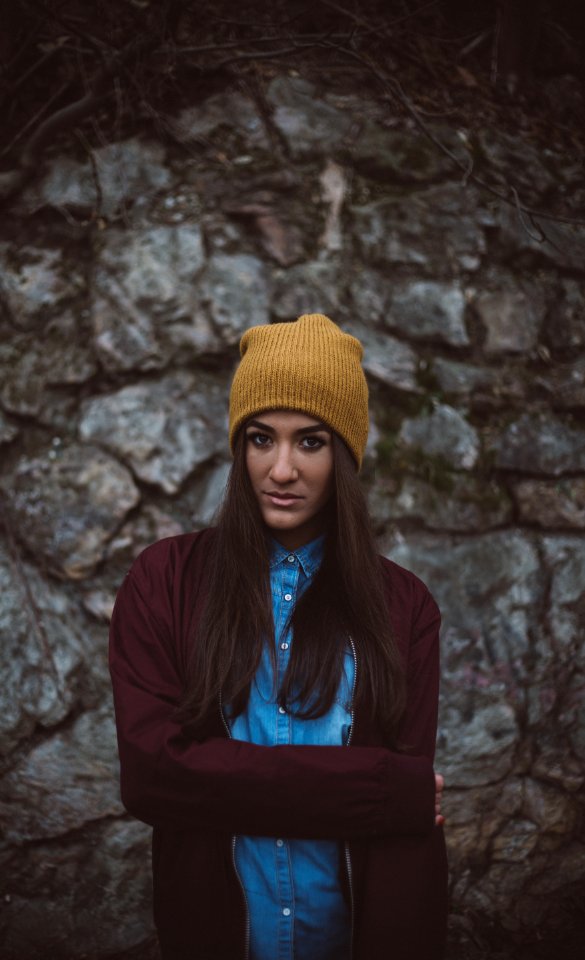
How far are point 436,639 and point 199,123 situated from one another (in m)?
2.71

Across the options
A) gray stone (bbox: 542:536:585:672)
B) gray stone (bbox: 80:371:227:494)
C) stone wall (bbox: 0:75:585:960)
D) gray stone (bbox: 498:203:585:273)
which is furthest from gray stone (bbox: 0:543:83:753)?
gray stone (bbox: 498:203:585:273)

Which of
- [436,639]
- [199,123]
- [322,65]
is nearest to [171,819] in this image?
[436,639]

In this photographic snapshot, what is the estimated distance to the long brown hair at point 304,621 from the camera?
1.51 m

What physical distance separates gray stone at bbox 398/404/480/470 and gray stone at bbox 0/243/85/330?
65.5 inches

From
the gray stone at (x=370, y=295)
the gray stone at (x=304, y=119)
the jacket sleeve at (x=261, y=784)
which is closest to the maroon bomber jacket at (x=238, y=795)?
the jacket sleeve at (x=261, y=784)

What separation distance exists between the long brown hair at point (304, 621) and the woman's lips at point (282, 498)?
68 mm

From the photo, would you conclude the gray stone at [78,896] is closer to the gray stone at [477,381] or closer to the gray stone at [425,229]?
the gray stone at [477,381]

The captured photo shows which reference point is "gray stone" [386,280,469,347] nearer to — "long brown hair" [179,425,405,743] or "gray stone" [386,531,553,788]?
"gray stone" [386,531,553,788]

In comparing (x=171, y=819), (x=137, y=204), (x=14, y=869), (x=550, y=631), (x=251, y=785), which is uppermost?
(x=137, y=204)

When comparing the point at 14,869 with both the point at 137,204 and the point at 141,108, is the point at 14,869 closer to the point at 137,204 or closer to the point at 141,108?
the point at 137,204

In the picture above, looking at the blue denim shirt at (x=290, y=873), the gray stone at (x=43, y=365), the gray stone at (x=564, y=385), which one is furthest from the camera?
the gray stone at (x=564, y=385)

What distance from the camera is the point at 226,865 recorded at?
1.48 meters

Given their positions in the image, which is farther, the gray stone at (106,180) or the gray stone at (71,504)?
the gray stone at (106,180)

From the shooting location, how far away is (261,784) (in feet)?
4.40
